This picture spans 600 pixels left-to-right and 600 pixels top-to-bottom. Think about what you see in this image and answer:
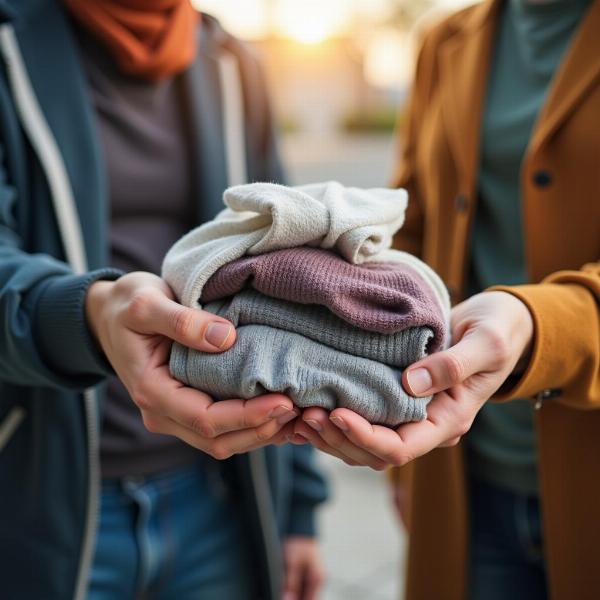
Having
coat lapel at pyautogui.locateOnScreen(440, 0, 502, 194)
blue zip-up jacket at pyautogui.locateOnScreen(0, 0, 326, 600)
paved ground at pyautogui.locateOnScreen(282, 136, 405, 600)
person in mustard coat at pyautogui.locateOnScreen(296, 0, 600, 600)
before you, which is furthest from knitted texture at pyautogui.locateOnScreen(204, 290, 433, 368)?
paved ground at pyautogui.locateOnScreen(282, 136, 405, 600)

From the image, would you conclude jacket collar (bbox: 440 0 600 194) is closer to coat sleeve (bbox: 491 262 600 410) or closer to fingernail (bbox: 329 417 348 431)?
coat sleeve (bbox: 491 262 600 410)

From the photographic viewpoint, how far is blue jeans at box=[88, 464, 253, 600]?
1242 millimetres

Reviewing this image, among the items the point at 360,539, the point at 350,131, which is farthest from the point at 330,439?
the point at 350,131

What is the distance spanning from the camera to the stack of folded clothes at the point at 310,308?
80 cm

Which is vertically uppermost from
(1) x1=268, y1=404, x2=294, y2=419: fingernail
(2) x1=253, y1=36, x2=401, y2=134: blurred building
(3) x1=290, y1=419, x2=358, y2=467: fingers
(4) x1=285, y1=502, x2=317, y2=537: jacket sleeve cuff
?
(1) x1=268, y1=404, x2=294, y2=419: fingernail

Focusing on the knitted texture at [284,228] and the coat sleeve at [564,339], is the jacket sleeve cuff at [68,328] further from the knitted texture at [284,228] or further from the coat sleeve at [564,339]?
the coat sleeve at [564,339]

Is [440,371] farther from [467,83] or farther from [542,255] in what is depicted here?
[467,83]

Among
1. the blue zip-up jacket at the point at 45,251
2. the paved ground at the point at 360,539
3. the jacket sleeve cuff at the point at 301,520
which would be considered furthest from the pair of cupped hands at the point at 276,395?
the paved ground at the point at 360,539

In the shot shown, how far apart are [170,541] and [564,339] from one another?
755mm

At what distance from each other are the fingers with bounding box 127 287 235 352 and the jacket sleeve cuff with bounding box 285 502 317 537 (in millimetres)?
751

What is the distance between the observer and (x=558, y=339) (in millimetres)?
958

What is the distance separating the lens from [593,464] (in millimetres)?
1190

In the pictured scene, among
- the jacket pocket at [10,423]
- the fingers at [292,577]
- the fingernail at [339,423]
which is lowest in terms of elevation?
the fingers at [292,577]

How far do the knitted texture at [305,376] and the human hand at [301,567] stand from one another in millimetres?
739
